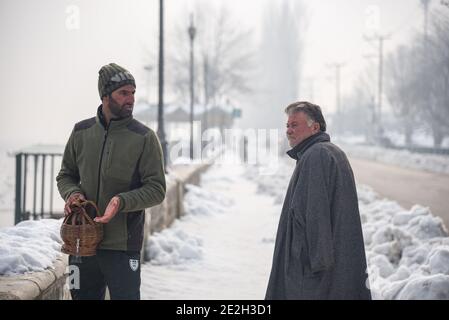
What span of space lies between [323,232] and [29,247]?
2.19 meters

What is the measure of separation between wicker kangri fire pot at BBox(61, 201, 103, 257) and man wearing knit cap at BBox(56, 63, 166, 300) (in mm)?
45

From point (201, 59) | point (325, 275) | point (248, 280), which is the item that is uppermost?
point (201, 59)

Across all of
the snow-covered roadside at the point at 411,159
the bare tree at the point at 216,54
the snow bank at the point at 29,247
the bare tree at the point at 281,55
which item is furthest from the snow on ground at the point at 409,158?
the bare tree at the point at 281,55

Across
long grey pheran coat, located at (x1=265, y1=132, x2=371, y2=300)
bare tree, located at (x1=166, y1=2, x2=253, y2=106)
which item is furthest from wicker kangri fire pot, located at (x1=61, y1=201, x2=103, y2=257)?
bare tree, located at (x1=166, y1=2, x2=253, y2=106)

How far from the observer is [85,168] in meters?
3.44

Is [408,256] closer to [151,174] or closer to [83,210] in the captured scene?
[151,174]

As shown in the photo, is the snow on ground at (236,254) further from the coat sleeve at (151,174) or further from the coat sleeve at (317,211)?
the coat sleeve at (317,211)

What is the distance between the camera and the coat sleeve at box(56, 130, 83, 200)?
11.5 ft

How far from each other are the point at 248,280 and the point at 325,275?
4377 millimetres

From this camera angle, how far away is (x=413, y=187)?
19312 mm

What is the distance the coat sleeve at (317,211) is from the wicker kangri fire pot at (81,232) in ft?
3.67
